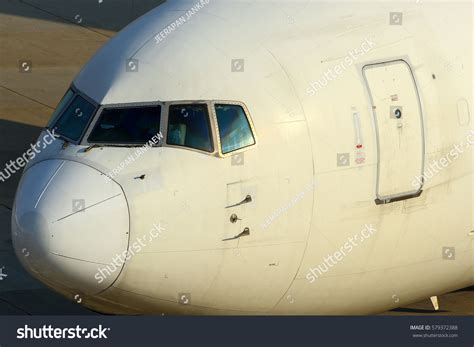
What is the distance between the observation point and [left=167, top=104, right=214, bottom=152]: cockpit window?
17.1 meters

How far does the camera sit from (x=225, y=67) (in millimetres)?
17438

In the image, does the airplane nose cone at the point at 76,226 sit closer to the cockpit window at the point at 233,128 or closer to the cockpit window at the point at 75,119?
the cockpit window at the point at 75,119

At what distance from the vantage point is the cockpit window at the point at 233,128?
1716cm

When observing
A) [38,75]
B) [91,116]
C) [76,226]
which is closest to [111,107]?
[91,116]

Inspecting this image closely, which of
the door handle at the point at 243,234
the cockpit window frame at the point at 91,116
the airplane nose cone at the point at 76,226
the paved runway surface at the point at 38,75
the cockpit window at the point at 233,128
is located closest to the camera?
the airplane nose cone at the point at 76,226

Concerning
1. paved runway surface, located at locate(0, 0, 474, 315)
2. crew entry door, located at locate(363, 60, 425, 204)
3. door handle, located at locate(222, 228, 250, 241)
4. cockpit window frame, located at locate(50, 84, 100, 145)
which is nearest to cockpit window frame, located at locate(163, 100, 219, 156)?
cockpit window frame, located at locate(50, 84, 100, 145)

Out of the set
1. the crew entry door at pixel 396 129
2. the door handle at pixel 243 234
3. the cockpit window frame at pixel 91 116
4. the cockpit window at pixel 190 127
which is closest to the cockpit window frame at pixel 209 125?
the cockpit window at pixel 190 127

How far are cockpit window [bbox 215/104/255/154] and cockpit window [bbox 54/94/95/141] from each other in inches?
69.2

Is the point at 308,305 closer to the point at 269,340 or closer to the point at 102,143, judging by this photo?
the point at 269,340

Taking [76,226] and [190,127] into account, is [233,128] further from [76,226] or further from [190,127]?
[76,226]

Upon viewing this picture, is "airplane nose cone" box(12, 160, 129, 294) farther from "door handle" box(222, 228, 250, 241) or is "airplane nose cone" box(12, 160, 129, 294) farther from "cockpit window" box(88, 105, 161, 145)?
"door handle" box(222, 228, 250, 241)

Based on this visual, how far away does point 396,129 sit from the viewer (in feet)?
58.5

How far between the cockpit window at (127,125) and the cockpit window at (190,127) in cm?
20

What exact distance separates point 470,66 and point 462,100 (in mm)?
577
